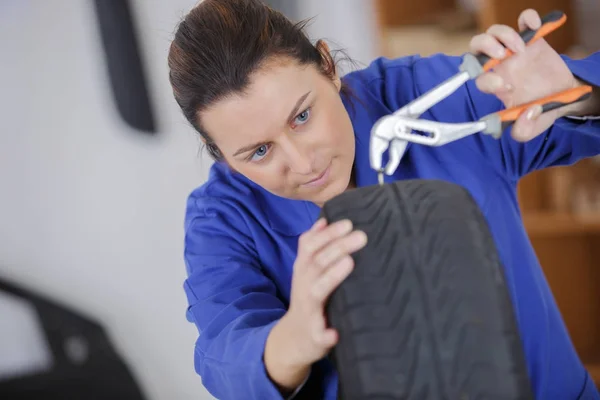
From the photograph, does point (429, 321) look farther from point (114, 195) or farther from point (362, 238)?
point (114, 195)

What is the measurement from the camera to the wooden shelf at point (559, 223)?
5.30 ft

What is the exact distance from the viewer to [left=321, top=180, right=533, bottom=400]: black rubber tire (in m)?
0.52

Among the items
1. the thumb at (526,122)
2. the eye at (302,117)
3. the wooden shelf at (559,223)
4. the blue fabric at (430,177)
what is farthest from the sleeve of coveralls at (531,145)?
the wooden shelf at (559,223)

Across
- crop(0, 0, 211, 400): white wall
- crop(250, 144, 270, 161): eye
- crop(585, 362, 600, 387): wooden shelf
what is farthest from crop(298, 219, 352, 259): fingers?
crop(585, 362, 600, 387): wooden shelf

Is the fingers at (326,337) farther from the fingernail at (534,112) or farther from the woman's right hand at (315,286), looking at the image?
the fingernail at (534,112)

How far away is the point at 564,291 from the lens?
1.77m

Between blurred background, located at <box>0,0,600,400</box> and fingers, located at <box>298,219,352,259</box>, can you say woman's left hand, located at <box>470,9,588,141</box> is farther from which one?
blurred background, located at <box>0,0,600,400</box>

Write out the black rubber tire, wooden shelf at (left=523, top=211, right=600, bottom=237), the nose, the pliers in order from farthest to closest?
wooden shelf at (left=523, top=211, right=600, bottom=237) < the nose < the pliers < the black rubber tire

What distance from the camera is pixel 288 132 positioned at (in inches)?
29.6

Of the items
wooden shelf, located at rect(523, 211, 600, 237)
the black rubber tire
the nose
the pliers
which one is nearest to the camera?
the black rubber tire

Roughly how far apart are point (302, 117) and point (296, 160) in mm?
50

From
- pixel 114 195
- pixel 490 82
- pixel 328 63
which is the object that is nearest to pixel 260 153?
pixel 328 63

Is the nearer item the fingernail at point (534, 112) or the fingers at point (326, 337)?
the fingers at point (326, 337)

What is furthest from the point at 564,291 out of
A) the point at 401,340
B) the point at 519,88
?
the point at 401,340
